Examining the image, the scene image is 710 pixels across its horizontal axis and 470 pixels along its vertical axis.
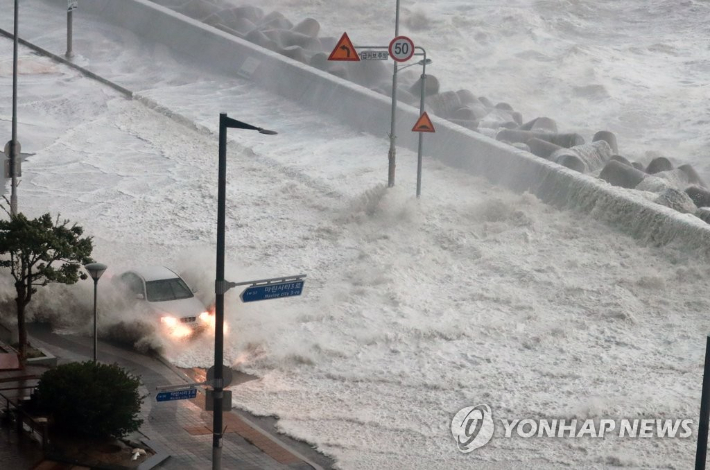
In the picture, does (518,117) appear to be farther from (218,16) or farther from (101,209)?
(101,209)

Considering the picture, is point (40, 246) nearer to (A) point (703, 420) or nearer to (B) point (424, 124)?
(A) point (703, 420)

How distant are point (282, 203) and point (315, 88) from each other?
7.38m

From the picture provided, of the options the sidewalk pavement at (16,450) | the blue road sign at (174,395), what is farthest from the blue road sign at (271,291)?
the sidewalk pavement at (16,450)

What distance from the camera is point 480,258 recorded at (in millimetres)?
23500

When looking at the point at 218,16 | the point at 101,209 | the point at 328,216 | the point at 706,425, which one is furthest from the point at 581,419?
the point at 218,16

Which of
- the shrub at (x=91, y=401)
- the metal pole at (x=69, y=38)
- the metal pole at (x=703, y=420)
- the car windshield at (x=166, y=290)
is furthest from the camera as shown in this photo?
the metal pole at (x=69, y=38)

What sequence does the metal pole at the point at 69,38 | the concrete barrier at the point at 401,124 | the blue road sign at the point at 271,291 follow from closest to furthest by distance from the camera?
1. the blue road sign at the point at 271,291
2. the concrete barrier at the point at 401,124
3. the metal pole at the point at 69,38

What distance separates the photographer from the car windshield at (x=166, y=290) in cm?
1978

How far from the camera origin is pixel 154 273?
2028 cm

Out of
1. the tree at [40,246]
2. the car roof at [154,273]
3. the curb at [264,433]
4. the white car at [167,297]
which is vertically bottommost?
the curb at [264,433]

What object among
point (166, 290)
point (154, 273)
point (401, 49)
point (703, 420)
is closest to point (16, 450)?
point (166, 290)

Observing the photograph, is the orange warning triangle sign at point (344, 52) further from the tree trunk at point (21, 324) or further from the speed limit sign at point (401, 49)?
the tree trunk at point (21, 324)

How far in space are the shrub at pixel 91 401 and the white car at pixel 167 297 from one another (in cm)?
405

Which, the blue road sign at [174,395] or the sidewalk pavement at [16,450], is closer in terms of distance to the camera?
the blue road sign at [174,395]
